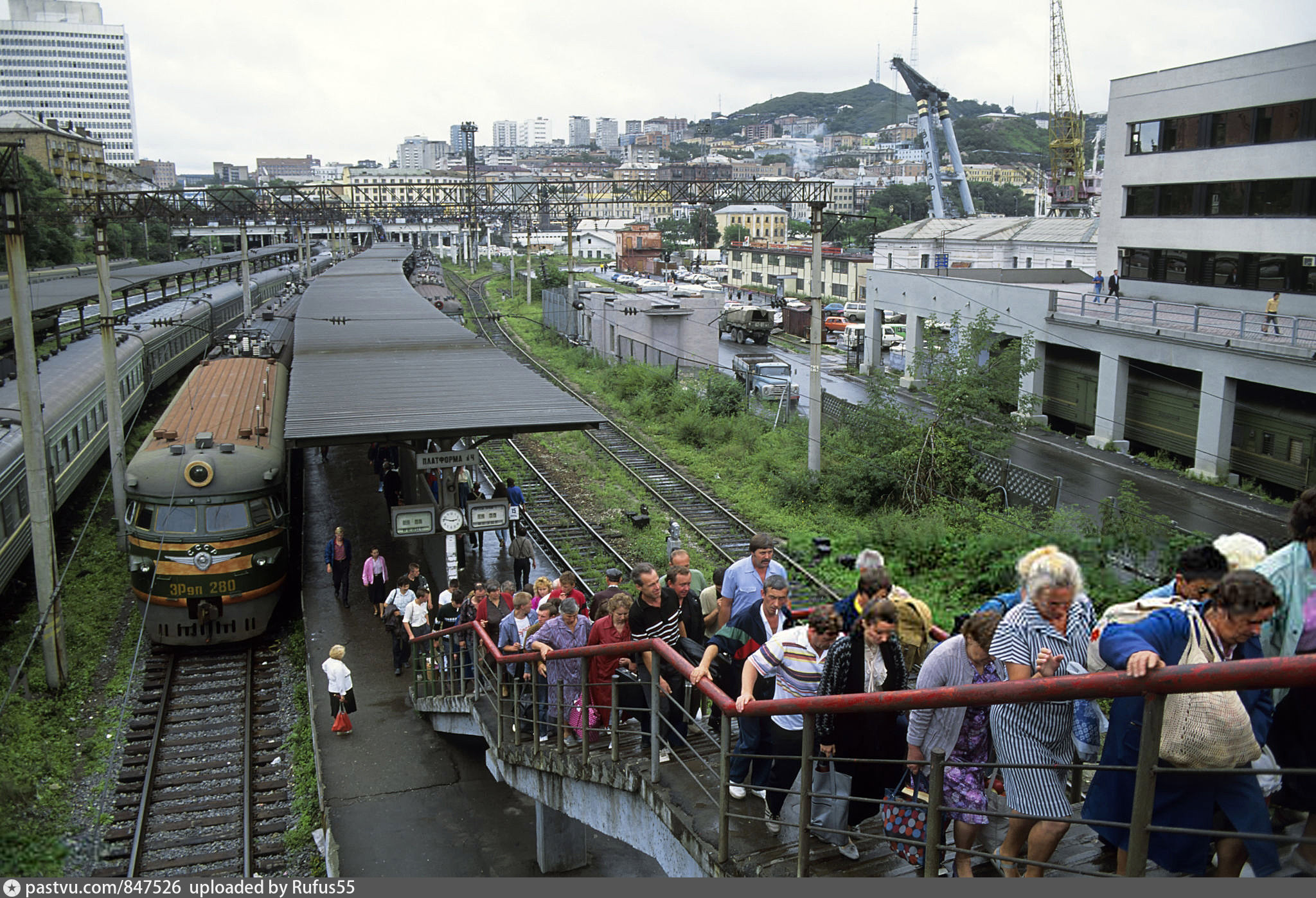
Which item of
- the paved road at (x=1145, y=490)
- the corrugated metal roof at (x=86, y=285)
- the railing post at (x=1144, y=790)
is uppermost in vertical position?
the corrugated metal roof at (x=86, y=285)

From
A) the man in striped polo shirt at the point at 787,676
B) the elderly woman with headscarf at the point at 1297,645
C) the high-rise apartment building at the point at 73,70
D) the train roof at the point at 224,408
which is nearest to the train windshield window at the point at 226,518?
the train roof at the point at 224,408

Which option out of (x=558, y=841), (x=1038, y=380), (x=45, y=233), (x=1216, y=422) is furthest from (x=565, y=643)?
(x=45, y=233)

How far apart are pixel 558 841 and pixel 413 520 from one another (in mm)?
5861

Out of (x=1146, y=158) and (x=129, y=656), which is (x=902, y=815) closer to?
(x=129, y=656)

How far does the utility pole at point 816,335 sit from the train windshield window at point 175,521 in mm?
11115

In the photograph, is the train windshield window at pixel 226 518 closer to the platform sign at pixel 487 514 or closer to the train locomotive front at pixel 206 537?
the train locomotive front at pixel 206 537

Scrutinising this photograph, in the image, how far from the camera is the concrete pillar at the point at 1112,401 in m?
26.7

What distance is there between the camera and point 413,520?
1426 cm

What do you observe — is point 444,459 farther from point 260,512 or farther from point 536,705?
point 536,705

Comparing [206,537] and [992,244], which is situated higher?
[992,244]

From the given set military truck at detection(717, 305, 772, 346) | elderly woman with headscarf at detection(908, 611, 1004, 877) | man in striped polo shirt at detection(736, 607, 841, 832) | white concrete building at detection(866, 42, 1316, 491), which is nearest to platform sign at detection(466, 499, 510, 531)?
man in striped polo shirt at detection(736, 607, 841, 832)

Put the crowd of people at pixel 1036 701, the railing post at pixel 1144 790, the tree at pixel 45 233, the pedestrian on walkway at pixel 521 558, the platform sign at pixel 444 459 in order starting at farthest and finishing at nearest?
the tree at pixel 45 233
the pedestrian on walkway at pixel 521 558
the platform sign at pixel 444 459
the crowd of people at pixel 1036 701
the railing post at pixel 1144 790

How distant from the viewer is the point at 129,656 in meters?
15.0

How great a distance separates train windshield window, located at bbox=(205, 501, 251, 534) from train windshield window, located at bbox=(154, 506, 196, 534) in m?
0.21
